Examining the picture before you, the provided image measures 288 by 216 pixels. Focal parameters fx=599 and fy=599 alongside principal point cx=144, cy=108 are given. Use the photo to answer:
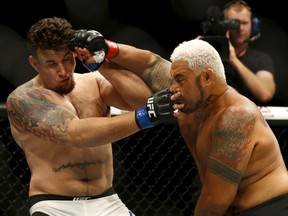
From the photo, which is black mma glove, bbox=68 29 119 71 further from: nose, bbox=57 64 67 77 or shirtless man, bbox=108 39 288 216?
shirtless man, bbox=108 39 288 216

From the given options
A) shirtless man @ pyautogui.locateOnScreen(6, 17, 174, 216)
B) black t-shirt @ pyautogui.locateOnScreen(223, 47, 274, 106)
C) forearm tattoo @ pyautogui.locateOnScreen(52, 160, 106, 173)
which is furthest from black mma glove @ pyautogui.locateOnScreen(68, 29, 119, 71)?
black t-shirt @ pyautogui.locateOnScreen(223, 47, 274, 106)

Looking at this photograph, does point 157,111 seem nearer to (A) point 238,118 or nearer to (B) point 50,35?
(A) point 238,118

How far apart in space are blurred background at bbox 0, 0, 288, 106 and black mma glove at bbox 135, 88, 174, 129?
1107 millimetres

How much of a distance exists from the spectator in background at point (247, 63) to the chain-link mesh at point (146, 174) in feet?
0.79

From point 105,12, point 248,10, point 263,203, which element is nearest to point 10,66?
point 105,12

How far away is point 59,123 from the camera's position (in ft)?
6.53

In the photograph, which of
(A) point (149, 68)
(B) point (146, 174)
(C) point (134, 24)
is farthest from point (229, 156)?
(C) point (134, 24)

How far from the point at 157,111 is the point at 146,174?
114 centimetres

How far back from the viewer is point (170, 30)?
3389mm

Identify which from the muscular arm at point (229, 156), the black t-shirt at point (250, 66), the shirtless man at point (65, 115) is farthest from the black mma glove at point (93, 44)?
the black t-shirt at point (250, 66)

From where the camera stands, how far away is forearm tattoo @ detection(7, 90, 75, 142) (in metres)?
2.00

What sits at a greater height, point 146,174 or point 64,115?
point 64,115

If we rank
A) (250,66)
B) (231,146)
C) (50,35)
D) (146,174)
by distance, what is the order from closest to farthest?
1. (231,146)
2. (50,35)
3. (250,66)
4. (146,174)

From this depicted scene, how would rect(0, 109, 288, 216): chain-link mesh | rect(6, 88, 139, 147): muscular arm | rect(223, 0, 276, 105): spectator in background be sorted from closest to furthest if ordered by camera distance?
rect(6, 88, 139, 147): muscular arm → rect(223, 0, 276, 105): spectator in background → rect(0, 109, 288, 216): chain-link mesh
